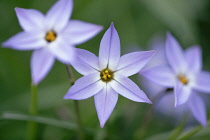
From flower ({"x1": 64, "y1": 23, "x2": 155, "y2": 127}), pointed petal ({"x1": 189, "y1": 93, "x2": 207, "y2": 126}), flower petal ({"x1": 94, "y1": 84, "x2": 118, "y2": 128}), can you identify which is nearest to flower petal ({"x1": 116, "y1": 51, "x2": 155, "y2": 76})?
flower ({"x1": 64, "y1": 23, "x2": 155, "y2": 127})

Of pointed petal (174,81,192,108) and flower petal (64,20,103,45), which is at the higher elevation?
flower petal (64,20,103,45)

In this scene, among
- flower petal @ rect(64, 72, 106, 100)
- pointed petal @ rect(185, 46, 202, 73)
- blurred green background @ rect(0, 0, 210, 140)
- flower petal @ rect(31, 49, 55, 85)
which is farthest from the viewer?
blurred green background @ rect(0, 0, 210, 140)

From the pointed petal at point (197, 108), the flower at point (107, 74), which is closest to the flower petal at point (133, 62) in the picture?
the flower at point (107, 74)

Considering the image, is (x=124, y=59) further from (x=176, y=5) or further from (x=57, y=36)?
(x=176, y=5)

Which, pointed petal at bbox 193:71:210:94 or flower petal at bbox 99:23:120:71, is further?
pointed petal at bbox 193:71:210:94

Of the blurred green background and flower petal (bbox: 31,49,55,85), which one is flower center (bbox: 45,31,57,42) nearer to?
flower petal (bbox: 31,49,55,85)

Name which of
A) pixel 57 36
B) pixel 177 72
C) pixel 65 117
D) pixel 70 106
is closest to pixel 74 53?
pixel 57 36
